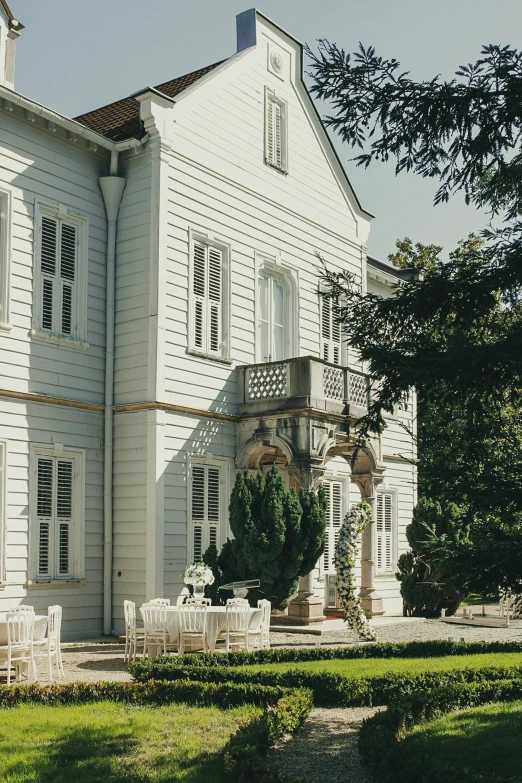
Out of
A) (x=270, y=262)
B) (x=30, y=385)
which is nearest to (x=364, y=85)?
(x=30, y=385)

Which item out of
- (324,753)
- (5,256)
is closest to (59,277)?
(5,256)

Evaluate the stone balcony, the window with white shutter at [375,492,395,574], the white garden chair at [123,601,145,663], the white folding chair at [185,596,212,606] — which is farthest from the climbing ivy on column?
the window with white shutter at [375,492,395,574]

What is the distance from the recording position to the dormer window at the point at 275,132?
22.1m

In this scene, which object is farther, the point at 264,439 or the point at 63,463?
the point at 264,439

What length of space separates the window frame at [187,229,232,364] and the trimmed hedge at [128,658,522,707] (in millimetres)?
8450

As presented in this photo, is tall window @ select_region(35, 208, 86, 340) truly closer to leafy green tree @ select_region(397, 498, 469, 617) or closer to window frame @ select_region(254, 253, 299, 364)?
window frame @ select_region(254, 253, 299, 364)

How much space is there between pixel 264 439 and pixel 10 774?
1269cm

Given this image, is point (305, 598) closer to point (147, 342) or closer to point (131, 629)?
point (131, 629)

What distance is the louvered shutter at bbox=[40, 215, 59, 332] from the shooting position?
17.5 metres

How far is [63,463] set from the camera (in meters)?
17.6

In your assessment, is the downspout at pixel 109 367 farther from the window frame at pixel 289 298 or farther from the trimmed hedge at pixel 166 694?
the trimmed hedge at pixel 166 694

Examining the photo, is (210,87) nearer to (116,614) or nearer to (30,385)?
(30,385)

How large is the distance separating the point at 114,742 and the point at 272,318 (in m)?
14.2

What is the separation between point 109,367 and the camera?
60.6 feet
